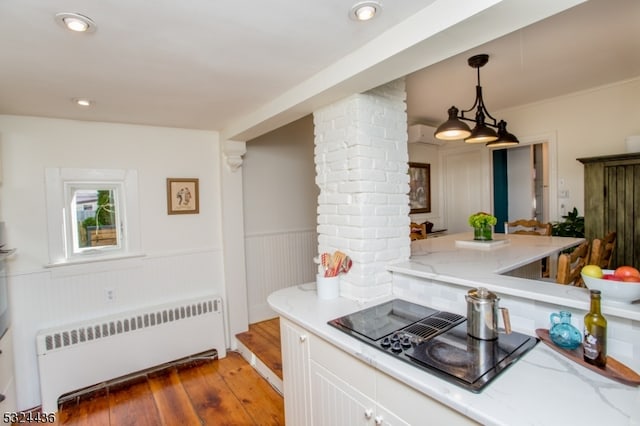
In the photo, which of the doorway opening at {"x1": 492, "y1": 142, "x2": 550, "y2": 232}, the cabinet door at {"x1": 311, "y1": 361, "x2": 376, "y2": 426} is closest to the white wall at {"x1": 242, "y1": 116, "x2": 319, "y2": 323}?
the cabinet door at {"x1": 311, "y1": 361, "x2": 376, "y2": 426}

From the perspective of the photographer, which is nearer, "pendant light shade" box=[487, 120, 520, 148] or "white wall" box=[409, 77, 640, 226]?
"pendant light shade" box=[487, 120, 520, 148]

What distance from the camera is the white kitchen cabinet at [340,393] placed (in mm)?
1057

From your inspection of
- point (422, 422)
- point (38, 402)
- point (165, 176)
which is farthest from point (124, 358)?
point (422, 422)

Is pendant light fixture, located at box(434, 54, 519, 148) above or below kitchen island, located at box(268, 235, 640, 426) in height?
above

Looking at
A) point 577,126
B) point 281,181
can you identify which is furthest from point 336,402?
point 577,126

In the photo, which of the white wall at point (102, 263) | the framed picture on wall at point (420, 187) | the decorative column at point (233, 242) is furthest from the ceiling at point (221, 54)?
the framed picture on wall at point (420, 187)

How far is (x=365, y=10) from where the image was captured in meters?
1.19

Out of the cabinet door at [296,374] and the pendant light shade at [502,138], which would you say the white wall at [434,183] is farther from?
the cabinet door at [296,374]

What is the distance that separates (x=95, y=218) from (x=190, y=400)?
1679mm

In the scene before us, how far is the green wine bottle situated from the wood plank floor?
2.00 m

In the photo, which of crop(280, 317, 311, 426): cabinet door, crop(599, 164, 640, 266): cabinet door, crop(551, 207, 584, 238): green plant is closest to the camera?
crop(280, 317, 311, 426): cabinet door

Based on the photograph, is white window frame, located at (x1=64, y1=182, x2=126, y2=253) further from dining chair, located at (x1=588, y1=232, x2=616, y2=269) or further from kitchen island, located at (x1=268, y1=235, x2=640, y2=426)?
dining chair, located at (x1=588, y1=232, x2=616, y2=269)

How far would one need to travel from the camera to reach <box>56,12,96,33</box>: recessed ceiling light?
1.19 metres

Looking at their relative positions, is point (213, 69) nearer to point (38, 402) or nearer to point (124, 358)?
point (124, 358)
